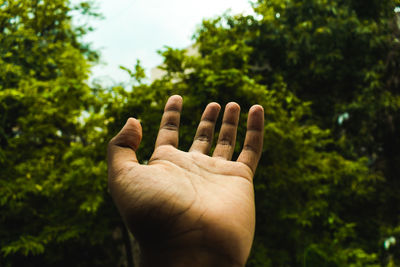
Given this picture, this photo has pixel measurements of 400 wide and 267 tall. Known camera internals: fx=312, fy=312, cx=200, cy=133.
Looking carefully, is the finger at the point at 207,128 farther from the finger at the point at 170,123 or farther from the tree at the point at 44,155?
the tree at the point at 44,155

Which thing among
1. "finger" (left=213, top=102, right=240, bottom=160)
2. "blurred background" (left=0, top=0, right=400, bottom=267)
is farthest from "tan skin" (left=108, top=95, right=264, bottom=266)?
A: "blurred background" (left=0, top=0, right=400, bottom=267)

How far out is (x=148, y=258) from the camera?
1.42m

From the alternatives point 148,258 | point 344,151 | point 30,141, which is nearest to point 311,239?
point 344,151

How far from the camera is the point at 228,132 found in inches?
77.8

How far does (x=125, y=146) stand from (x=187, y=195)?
46 centimetres

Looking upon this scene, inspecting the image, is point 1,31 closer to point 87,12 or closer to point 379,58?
point 87,12

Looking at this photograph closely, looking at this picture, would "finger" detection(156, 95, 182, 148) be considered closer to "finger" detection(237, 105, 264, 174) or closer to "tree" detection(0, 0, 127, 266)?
"finger" detection(237, 105, 264, 174)

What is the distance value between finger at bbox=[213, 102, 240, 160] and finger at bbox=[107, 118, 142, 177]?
525 mm

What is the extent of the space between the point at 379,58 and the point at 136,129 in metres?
7.68

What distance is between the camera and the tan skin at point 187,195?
1.40 meters

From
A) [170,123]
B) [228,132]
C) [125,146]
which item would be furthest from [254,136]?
[125,146]

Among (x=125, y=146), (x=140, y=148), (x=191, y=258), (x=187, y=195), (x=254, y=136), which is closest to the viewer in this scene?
(x=191, y=258)

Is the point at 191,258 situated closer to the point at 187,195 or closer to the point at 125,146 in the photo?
the point at 187,195

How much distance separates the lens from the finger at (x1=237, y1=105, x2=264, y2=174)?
1903 mm
